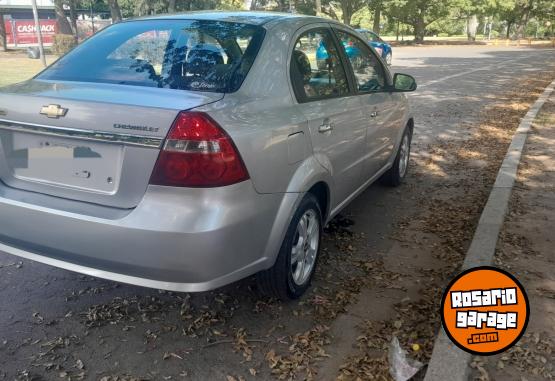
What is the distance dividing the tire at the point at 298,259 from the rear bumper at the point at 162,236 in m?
0.26

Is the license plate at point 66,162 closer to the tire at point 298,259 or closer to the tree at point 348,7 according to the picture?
the tire at point 298,259

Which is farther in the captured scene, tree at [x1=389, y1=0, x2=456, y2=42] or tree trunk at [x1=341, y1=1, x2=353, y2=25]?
tree at [x1=389, y1=0, x2=456, y2=42]

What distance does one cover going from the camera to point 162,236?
2484 mm

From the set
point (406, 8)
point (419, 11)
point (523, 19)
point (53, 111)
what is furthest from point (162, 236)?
point (523, 19)

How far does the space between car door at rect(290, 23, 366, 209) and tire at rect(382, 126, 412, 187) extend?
140 centimetres

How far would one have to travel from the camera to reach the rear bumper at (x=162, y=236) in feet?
8.18

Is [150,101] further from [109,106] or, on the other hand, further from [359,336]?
[359,336]

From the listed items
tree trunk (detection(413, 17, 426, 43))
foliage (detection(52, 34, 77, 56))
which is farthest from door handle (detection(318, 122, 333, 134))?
tree trunk (detection(413, 17, 426, 43))

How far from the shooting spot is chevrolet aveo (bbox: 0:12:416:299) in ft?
8.20

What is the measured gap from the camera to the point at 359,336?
119 inches

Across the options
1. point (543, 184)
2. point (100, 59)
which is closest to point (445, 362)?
point (100, 59)

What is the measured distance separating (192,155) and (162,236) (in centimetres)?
40

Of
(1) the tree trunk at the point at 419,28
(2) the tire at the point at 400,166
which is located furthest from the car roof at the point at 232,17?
(1) the tree trunk at the point at 419,28

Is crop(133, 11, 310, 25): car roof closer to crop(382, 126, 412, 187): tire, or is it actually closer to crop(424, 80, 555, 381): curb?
crop(424, 80, 555, 381): curb
